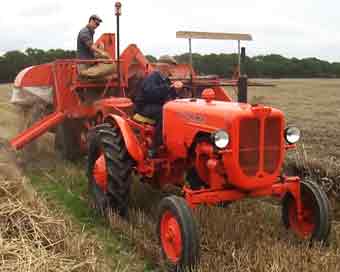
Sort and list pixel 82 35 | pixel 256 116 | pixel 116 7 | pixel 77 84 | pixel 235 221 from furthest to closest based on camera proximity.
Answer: pixel 82 35
pixel 77 84
pixel 116 7
pixel 235 221
pixel 256 116

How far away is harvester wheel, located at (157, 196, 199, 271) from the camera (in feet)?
15.1

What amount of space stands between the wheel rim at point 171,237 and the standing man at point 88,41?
15.1 feet

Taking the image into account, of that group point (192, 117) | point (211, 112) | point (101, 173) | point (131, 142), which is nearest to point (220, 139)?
point (211, 112)

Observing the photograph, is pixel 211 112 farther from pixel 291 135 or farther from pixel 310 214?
pixel 310 214

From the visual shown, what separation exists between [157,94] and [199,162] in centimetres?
106

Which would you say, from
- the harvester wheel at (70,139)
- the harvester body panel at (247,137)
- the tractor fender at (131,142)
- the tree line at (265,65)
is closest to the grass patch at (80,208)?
the harvester wheel at (70,139)

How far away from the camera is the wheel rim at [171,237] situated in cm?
480

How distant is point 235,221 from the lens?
591 centimetres

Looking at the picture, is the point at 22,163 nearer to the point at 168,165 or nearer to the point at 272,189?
the point at 168,165

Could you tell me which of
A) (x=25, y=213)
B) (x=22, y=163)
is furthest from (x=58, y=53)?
(x=25, y=213)

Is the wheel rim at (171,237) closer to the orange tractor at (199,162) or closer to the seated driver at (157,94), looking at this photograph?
the orange tractor at (199,162)

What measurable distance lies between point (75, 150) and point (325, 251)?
528 centimetres

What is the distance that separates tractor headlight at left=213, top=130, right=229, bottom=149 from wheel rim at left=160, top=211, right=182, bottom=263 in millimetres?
746

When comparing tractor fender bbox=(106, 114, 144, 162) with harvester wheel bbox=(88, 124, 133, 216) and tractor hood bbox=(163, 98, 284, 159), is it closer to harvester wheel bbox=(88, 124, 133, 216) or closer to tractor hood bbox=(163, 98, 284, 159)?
harvester wheel bbox=(88, 124, 133, 216)
